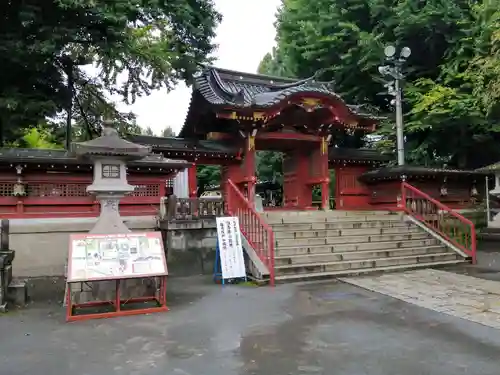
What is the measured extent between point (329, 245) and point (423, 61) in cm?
1177

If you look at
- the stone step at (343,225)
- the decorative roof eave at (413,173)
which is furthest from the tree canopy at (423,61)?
the stone step at (343,225)

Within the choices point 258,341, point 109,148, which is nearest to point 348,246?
point 258,341

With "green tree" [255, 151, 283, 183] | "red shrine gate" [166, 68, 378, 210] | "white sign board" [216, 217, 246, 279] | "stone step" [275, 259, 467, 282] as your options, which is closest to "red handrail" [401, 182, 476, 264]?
"stone step" [275, 259, 467, 282]

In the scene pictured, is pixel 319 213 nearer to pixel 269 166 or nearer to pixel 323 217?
pixel 323 217

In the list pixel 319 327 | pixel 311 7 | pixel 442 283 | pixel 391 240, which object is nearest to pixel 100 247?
pixel 319 327

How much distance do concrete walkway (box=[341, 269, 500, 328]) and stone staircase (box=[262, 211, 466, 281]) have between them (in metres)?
0.58

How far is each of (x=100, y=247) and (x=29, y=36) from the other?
8274 millimetres

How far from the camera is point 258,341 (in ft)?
17.5

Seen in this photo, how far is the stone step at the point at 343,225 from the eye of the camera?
11.7m

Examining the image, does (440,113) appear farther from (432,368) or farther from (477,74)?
(432,368)

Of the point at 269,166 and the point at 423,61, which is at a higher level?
the point at 423,61

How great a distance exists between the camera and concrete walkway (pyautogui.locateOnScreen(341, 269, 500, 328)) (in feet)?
21.6

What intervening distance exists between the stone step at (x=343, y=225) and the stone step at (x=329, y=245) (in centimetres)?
60

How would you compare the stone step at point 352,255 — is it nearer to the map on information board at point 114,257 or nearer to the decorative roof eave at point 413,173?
the map on information board at point 114,257
